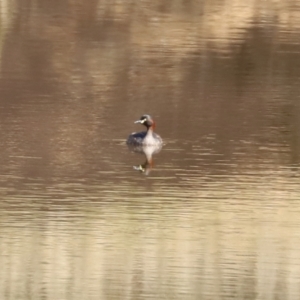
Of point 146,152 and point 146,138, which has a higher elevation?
point 146,138

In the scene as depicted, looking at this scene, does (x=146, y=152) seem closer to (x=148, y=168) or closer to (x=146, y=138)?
(x=146, y=138)

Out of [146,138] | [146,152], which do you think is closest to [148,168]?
[146,152]

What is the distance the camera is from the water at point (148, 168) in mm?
9398

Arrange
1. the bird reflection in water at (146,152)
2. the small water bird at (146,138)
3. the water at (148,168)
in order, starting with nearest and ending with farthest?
the water at (148,168), the bird reflection in water at (146,152), the small water bird at (146,138)

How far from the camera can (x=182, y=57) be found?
18.7 meters

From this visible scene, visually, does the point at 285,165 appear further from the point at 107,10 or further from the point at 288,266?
the point at 107,10

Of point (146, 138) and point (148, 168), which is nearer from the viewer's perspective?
point (148, 168)

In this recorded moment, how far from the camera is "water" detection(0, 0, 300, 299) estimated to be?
9.40m

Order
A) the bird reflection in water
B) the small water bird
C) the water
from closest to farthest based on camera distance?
the water
the bird reflection in water
the small water bird

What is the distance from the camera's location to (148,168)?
1205 cm

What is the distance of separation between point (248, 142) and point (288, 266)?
357cm

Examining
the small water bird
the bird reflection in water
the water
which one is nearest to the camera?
the water

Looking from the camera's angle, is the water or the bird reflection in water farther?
the bird reflection in water

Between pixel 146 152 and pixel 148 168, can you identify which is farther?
pixel 146 152
